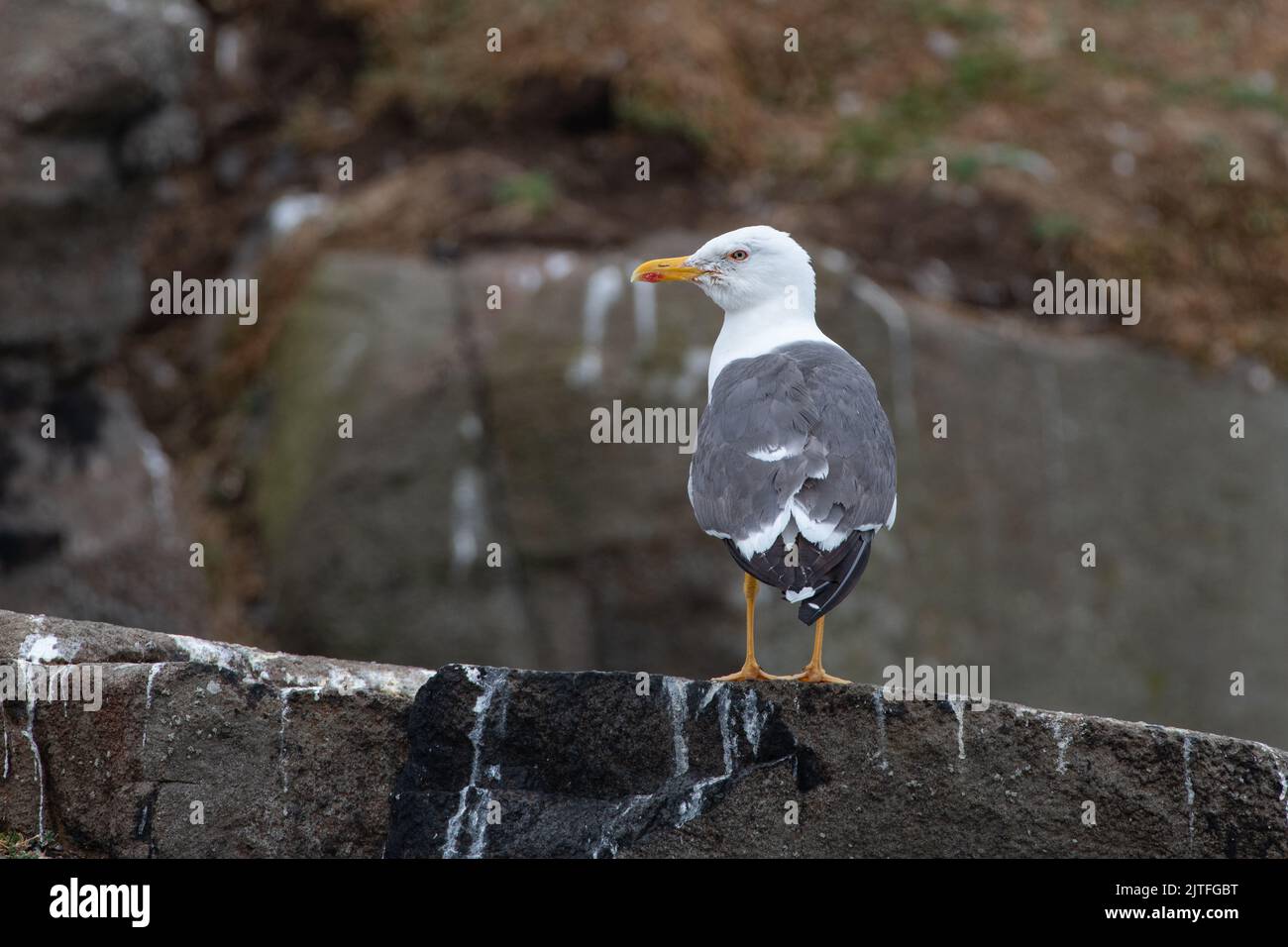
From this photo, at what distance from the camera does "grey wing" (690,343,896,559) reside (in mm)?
4363

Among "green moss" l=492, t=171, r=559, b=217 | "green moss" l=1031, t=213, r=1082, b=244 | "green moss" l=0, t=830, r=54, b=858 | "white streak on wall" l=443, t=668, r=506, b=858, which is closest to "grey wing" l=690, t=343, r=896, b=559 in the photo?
"white streak on wall" l=443, t=668, r=506, b=858

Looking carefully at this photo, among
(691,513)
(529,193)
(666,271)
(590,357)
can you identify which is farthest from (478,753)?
(529,193)

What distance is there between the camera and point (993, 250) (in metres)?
9.73

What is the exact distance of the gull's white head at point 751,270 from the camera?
5.51 m

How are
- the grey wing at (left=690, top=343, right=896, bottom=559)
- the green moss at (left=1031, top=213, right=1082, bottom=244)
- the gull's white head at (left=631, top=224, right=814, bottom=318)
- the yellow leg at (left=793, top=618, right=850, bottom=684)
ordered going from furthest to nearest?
the green moss at (left=1031, top=213, right=1082, bottom=244) < the gull's white head at (left=631, top=224, right=814, bottom=318) < the yellow leg at (left=793, top=618, right=850, bottom=684) < the grey wing at (left=690, top=343, right=896, bottom=559)

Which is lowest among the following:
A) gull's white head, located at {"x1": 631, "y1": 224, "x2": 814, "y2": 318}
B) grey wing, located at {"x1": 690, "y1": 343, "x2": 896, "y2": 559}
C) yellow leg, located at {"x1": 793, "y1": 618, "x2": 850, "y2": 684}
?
yellow leg, located at {"x1": 793, "y1": 618, "x2": 850, "y2": 684}

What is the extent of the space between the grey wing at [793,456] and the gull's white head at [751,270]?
48cm

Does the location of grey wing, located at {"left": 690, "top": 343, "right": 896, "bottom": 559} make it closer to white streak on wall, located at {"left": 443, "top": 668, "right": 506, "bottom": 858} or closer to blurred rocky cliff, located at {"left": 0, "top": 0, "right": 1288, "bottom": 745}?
white streak on wall, located at {"left": 443, "top": 668, "right": 506, "bottom": 858}

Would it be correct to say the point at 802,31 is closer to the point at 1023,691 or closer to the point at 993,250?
the point at 993,250

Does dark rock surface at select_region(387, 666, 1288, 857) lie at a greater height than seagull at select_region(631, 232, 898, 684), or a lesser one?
lesser

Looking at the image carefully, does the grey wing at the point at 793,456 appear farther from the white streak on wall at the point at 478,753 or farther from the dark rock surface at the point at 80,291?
the dark rock surface at the point at 80,291

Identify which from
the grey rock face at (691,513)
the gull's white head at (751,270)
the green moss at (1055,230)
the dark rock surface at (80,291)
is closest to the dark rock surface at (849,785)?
the gull's white head at (751,270)

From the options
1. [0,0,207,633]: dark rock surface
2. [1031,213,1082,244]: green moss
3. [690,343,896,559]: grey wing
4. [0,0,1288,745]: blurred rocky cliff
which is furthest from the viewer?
[1031,213,1082,244]: green moss

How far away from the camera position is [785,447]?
15.0 feet
